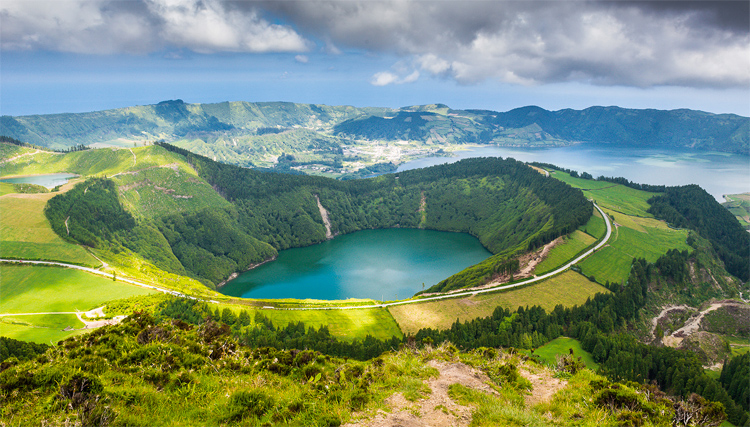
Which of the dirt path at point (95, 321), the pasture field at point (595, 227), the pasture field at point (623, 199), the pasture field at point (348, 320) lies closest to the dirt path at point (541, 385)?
the pasture field at point (348, 320)

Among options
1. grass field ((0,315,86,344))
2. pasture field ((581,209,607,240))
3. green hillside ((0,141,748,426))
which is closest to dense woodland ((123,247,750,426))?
green hillside ((0,141,748,426))

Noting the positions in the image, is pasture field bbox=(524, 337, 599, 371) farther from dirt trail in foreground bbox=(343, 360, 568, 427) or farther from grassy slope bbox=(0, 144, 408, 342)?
dirt trail in foreground bbox=(343, 360, 568, 427)

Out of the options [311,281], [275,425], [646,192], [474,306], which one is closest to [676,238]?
[646,192]

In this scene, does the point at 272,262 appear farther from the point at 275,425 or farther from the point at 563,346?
the point at 275,425

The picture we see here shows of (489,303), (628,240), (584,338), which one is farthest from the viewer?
(628,240)

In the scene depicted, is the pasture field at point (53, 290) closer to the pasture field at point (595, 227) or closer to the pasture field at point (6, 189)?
the pasture field at point (6, 189)

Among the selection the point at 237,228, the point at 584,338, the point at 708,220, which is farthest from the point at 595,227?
the point at 237,228

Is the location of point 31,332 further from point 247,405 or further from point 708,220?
point 708,220
